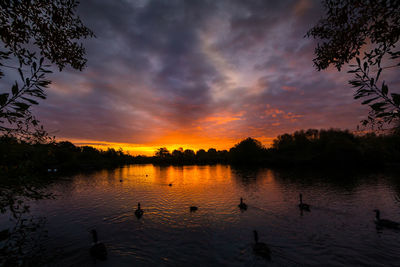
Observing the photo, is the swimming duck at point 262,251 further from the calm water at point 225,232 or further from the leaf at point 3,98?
the leaf at point 3,98

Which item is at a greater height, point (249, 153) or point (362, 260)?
point (249, 153)

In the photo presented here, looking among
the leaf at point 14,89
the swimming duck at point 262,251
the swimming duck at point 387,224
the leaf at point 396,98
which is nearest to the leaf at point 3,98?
the leaf at point 14,89

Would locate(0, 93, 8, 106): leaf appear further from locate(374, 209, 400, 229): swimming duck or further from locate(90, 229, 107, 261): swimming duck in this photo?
locate(374, 209, 400, 229): swimming duck

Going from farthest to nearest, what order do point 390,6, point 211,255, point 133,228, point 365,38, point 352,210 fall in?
1. point 352,210
2. point 133,228
3. point 211,255
4. point 365,38
5. point 390,6

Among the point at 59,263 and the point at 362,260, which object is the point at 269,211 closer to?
the point at 362,260

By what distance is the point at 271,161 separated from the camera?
404 ft

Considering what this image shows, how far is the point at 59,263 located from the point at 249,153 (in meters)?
124

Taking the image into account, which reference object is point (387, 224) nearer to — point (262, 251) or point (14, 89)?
point (262, 251)

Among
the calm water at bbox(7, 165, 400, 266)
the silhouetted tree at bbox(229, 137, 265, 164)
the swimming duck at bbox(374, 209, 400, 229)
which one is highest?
the silhouetted tree at bbox(229, 137, 265, 164)

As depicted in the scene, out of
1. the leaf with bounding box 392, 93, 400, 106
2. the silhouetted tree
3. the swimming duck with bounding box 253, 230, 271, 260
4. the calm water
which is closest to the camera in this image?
the leaf with bounding box 392, 93, 400, 106

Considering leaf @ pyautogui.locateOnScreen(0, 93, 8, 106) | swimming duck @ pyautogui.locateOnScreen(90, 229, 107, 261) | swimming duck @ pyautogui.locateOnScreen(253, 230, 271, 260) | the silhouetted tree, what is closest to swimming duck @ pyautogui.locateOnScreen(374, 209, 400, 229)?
swimming duck @ pyautogui.locateOnScreen(253, 230, 271, 260)

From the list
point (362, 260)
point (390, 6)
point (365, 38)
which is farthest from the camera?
point (362, 260)

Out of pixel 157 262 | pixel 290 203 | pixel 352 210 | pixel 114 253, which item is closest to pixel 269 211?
pixel 290 203

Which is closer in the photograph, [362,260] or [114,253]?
[362,260]
